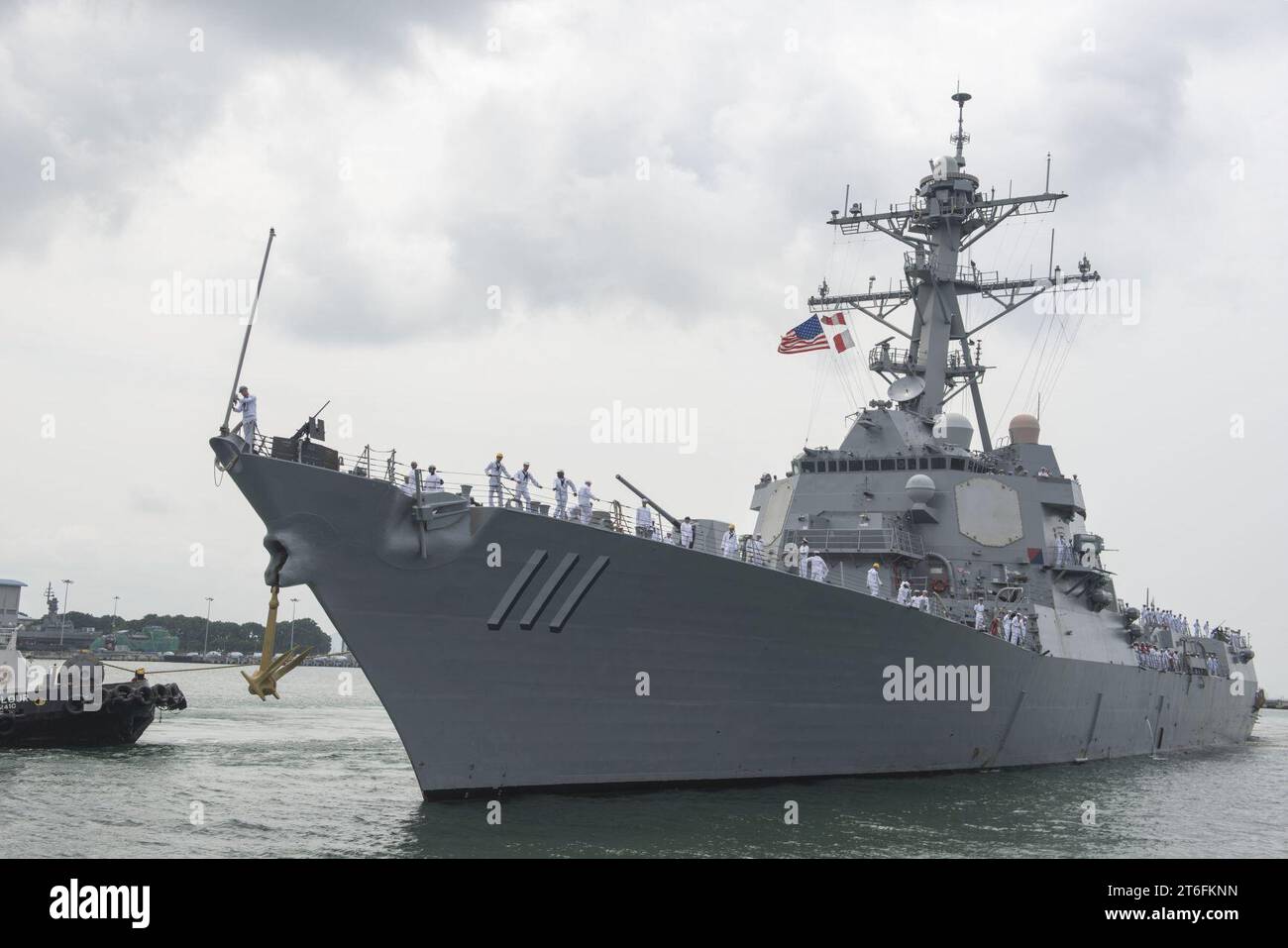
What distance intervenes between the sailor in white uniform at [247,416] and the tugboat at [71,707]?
1223cm

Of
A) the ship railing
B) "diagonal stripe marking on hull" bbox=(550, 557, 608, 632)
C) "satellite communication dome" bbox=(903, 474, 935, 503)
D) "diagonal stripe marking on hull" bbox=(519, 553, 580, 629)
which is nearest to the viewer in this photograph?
"diagonal stripe marking on hull" bbox=(519, 553, 580, 629)

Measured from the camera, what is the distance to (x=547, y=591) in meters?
13.8

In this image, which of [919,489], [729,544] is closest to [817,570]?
[729,544]

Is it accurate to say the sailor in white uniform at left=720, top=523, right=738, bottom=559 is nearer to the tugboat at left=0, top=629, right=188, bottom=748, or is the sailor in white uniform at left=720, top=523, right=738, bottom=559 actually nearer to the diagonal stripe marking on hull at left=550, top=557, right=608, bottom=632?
the diagonal stripe marking on hull at left=550, top=557, right=608, bottom=632

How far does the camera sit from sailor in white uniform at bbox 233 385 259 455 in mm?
13086

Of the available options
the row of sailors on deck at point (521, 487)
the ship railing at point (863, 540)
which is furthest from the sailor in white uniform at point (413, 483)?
the ship railing at point (863, 540)

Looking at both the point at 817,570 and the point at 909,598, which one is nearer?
the point at 817,570

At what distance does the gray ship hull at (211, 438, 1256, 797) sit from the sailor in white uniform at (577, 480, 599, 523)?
0.59 meters

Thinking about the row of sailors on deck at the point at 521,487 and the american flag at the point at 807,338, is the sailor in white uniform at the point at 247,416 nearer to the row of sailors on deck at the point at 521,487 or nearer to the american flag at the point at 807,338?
the row of sailors on deck at the point at 521,487

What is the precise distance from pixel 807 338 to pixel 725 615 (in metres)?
7.10

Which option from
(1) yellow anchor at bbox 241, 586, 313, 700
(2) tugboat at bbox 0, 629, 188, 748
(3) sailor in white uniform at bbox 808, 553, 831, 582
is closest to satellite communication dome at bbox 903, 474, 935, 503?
(3) sailor in white uniform at bbox 808, 553, 831, 582

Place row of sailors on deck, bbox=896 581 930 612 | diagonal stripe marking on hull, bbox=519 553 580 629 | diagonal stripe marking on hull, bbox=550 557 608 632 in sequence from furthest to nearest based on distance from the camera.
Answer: row of sailors on deck, bbox=896 581 930 612
diagonal stripe marking on hull, bbox=550 557 608 632
diagonal stripe marking on hull, bbox=519 553 580 629

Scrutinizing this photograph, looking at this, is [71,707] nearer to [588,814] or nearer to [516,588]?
[516,588]
